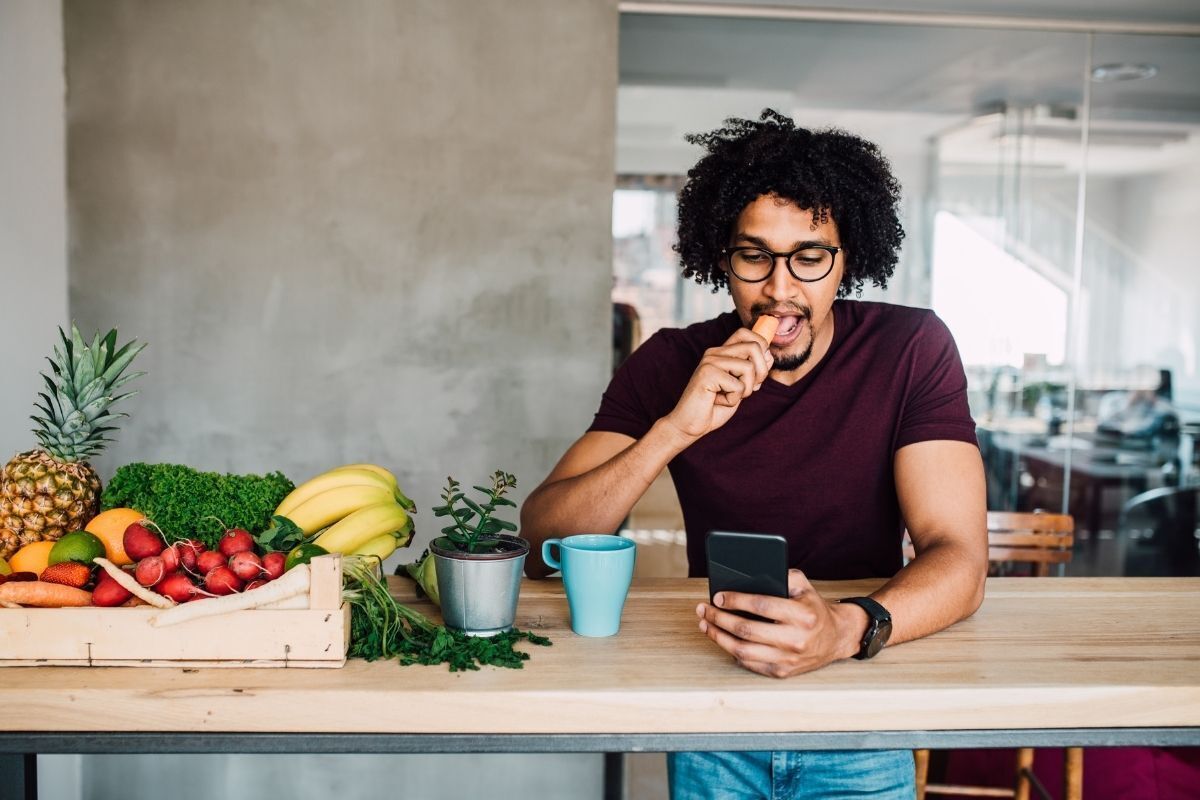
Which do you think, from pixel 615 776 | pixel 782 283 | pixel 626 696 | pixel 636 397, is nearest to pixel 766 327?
pixel 782 283

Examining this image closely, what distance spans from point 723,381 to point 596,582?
391mm

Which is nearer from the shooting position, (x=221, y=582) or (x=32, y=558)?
(x=221, y=582)

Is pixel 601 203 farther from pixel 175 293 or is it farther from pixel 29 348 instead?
pixel 29 348

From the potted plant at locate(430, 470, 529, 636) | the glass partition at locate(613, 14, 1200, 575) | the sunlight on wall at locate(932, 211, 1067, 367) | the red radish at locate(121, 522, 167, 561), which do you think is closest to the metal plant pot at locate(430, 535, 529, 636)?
the potted plant at locate(430, 470, 529, 636)

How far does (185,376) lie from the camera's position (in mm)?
3109

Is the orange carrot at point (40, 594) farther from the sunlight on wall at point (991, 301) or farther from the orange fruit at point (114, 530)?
the sunlight on wall at point (991, 301)

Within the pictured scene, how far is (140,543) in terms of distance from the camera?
4.04ft

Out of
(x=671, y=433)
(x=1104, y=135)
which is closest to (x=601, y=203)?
(x=671, y=433)

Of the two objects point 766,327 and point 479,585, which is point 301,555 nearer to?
point 479,585

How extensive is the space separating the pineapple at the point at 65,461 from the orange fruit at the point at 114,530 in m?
0.10

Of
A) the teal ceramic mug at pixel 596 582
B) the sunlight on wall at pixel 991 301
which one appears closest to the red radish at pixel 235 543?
the teal ceramic mug at pixel 596 582

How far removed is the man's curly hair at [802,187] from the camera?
180 centimetres

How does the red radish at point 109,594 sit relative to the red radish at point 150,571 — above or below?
below

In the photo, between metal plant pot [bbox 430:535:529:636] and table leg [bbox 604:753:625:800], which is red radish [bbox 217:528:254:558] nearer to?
metal plant pot [bbox 430:535:529:636]
